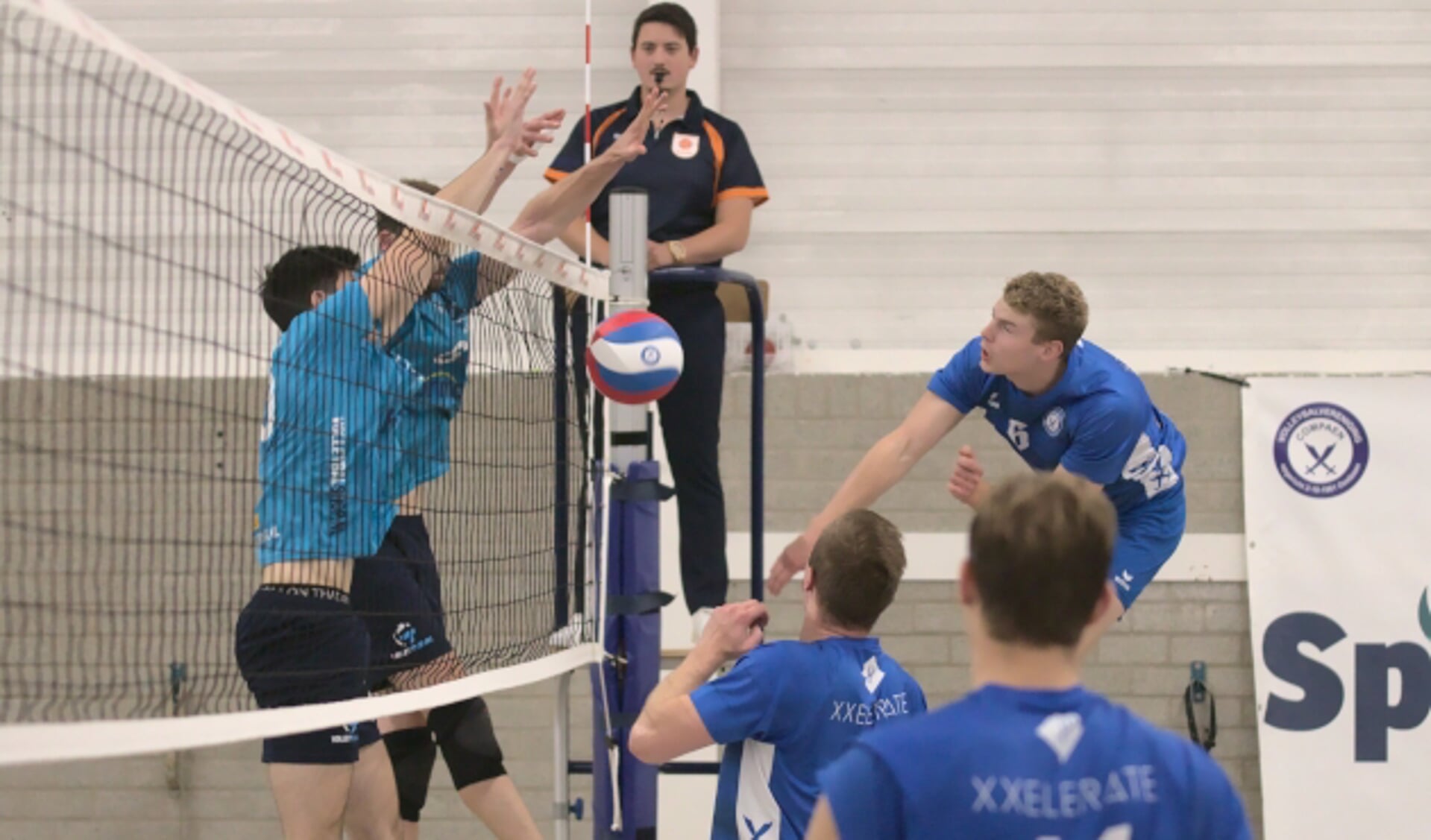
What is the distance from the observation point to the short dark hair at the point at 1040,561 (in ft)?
5.47

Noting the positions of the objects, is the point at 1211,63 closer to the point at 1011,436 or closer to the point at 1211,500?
the point at 1211,500

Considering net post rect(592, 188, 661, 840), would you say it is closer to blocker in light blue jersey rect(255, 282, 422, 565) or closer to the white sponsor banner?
blocker in light blue jersey rect(255, 282, 422, 565)

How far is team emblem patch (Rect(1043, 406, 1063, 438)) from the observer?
4.40 m

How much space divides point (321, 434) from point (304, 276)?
499mm

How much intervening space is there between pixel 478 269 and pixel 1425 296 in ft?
19.0

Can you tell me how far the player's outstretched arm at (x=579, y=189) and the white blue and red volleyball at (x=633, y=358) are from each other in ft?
1.30

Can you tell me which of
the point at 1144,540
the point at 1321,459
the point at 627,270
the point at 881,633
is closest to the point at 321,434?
the point at 627,270

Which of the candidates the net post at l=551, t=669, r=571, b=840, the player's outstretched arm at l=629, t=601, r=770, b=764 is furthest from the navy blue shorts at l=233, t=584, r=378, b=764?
the net post at l=551, t=669, r=571, b=840

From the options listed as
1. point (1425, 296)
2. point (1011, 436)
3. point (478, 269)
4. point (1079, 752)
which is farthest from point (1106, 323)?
point (1079, 752)

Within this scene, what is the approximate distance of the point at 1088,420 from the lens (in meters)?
4.28

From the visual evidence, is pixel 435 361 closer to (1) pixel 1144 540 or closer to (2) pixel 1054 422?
(2) pixel 1054 422

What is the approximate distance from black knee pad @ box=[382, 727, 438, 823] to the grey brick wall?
2355 millimetres

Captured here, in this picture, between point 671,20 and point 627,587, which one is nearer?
point 627,587

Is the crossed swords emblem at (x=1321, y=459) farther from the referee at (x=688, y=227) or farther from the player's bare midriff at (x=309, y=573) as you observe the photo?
the player's bare midriff at (x=309, y=573)
